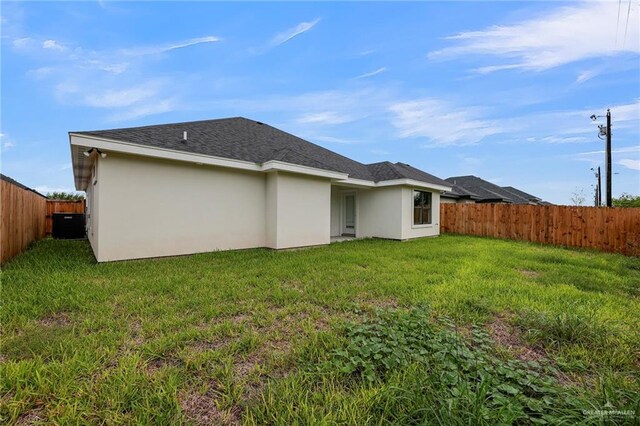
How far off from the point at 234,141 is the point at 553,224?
1396cm

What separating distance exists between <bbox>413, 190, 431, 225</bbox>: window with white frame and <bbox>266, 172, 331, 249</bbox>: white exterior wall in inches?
203

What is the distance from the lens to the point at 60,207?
1334 centimetres

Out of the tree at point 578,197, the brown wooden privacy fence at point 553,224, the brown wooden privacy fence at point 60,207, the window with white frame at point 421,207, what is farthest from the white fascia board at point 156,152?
the tree at point 578,197

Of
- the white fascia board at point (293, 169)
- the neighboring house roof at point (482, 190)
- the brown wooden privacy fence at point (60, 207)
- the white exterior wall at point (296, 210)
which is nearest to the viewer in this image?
the white fascia board at point (293, 169)

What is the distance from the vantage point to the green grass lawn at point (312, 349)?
6.00ft

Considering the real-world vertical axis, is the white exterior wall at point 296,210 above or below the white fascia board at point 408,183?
below

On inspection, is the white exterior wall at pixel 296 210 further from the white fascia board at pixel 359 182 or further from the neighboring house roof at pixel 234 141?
the white fascia board at pixel 359 182

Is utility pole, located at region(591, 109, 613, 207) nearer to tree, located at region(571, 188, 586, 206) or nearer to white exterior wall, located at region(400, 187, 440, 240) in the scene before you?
white exterior wall, located at region(400, 187, 440, 240)

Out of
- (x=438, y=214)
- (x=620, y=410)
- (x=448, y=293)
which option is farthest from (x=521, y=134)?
(x=620, y=410)

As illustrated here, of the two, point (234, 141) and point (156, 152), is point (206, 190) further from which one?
point (234, 141)

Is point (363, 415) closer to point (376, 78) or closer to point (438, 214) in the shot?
point (376, 78)

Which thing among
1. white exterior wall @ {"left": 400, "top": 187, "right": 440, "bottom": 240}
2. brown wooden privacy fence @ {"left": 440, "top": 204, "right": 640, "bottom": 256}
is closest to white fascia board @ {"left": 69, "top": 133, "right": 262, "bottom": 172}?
white exterior wall @ {"left": 400, "top": 187, "right": 440, "bottom": 240}

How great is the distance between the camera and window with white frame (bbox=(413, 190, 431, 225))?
1287cm

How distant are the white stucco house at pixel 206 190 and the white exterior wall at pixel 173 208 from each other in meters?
0.02
